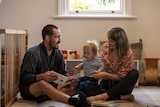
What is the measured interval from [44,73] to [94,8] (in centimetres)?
187

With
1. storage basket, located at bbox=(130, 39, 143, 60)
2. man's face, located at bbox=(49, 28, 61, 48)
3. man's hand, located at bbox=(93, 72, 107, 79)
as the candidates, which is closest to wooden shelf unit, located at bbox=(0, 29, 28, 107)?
man's face, located at bbox=(49, 28, 61, 48)

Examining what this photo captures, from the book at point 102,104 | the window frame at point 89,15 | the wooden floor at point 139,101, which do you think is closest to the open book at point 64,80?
the wooden floor at point 139,101

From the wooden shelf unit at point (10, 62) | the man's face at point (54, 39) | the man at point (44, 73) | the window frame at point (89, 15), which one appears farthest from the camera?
the window frame at point (89, 15)

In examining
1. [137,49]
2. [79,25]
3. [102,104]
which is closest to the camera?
[102,104]

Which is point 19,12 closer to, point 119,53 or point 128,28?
point 128,28

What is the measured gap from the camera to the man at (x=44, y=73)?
2674mm

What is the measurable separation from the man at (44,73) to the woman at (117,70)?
12.2 inches

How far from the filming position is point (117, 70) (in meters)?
2.97

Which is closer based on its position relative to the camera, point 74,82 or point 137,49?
point 74,82

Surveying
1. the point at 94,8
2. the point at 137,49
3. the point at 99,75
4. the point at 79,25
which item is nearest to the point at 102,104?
the point at 99,75

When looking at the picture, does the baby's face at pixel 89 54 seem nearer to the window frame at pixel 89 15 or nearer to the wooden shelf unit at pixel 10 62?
the wooden shelf unit at pixel 10 62

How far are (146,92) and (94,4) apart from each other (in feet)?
5.00

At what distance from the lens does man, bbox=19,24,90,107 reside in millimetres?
2674

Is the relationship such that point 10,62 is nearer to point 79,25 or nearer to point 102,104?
point 102,104
